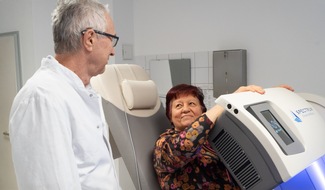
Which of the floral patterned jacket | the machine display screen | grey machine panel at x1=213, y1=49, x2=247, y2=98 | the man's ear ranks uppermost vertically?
the man's ear

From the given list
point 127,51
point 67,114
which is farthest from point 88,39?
point 127,51

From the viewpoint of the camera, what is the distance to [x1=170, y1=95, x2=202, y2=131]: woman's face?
1493 millimetres

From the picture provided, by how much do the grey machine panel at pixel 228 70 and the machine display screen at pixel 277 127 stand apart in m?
1.10

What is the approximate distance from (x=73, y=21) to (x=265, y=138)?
69 cm

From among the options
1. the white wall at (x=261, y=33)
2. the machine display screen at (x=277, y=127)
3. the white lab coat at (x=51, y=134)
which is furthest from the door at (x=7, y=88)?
the machine display screen at (x=277, y=127)

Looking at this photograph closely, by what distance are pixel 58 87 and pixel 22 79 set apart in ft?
6.68

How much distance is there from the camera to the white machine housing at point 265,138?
90cm

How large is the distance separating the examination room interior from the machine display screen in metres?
1.06

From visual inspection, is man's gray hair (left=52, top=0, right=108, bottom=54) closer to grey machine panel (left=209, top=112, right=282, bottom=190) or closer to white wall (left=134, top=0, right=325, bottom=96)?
grey machine panel (left=209, top=112, right=282, bottom=190)

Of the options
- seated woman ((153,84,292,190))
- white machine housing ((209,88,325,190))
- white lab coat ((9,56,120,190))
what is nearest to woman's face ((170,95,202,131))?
seated woman ((153,84,292,190))

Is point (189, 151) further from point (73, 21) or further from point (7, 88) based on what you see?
point (7, 88)

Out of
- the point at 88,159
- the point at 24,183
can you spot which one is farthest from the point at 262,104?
the point at 24,183

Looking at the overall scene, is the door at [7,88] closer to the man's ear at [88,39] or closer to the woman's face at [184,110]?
the woman's face at [184,110]

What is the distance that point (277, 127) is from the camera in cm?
96
